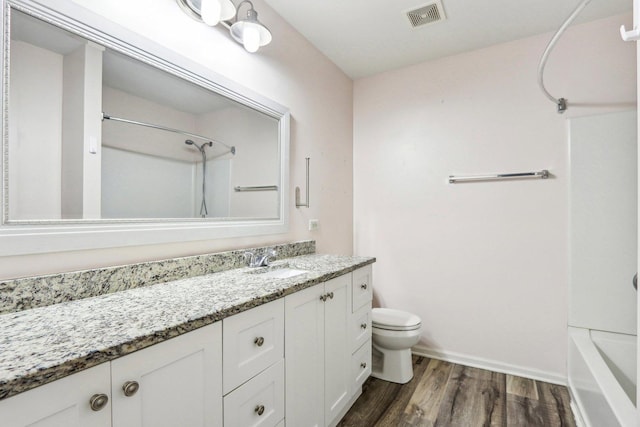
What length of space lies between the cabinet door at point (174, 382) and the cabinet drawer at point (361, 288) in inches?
39.0

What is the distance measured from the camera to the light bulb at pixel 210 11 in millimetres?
1345

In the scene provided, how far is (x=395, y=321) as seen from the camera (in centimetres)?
216

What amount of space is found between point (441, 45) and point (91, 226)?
2.49 meters

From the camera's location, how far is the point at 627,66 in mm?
1962

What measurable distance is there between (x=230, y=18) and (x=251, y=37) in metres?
0.12

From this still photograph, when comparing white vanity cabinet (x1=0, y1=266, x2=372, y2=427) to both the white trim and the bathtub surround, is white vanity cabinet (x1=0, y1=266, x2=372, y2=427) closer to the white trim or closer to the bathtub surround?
the bathtub surround

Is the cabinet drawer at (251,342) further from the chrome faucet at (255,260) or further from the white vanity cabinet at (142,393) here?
the chrome faucet at (255,260)

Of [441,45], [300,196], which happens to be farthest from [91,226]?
[441,45]

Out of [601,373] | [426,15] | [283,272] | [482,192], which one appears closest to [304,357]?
[283,272]

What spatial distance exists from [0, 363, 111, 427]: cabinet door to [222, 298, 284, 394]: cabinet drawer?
13.3 inches

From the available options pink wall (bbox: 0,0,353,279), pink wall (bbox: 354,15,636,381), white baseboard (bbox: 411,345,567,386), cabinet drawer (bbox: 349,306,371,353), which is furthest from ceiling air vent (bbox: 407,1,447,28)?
white baseboard (bbox: 411,345,567,386)

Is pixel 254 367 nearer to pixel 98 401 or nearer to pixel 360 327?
pixel 98 401

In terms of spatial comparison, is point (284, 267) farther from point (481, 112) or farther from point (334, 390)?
point (481, 112)

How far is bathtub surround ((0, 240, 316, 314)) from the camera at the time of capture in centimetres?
93
